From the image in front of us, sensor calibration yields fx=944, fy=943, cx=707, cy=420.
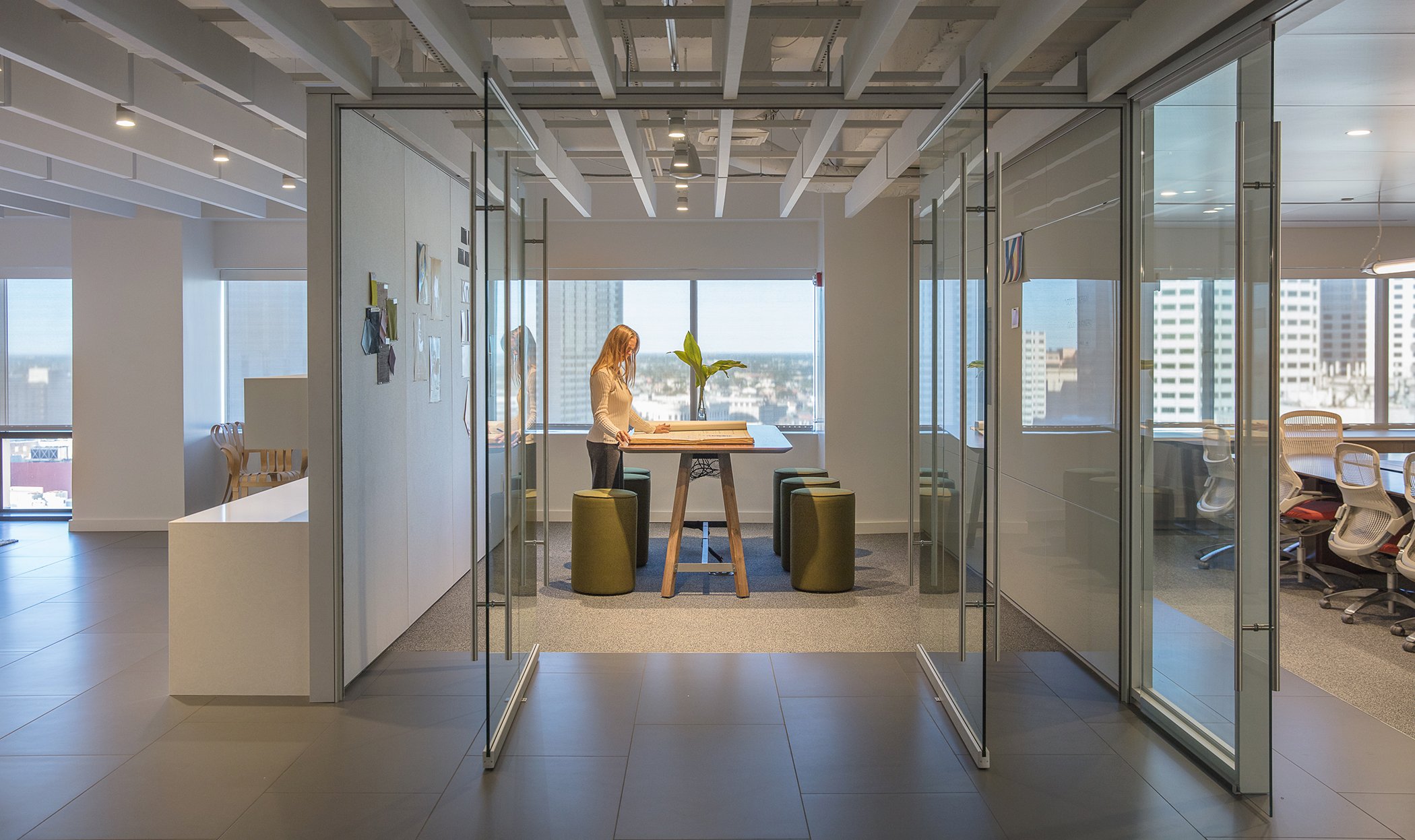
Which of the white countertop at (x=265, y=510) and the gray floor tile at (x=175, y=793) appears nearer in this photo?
the gray floor tile at (x=175, y=793)

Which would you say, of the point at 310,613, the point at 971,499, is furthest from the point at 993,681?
the point at 310,613

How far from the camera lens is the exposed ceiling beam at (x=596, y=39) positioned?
2.97 meters

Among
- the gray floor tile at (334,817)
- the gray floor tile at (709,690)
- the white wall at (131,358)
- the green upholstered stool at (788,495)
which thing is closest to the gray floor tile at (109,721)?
the gray floor tile at (334,817)

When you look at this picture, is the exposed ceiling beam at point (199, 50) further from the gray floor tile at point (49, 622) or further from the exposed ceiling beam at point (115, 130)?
the gray floor tile at point (49, 622)

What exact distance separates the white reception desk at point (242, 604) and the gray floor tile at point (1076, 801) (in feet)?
9.40

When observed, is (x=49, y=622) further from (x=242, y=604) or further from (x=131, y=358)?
(x=131, y=358)

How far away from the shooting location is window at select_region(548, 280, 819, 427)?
29.4 ft

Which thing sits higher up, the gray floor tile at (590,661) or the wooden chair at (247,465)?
the wooden chair at (247,465)

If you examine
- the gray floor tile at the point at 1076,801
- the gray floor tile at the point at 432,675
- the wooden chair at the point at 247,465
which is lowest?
the gray floor tile at the point at 1076,801

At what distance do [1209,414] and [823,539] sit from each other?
3.12m

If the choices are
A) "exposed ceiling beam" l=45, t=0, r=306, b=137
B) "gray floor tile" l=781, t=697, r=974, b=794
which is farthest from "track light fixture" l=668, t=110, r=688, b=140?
"gray floor tile" l=781, t=697, r=974, b=794

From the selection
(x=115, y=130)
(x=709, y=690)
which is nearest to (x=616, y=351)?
(x=709, y=690)

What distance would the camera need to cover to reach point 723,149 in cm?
535

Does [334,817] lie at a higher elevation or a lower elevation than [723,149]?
lower
